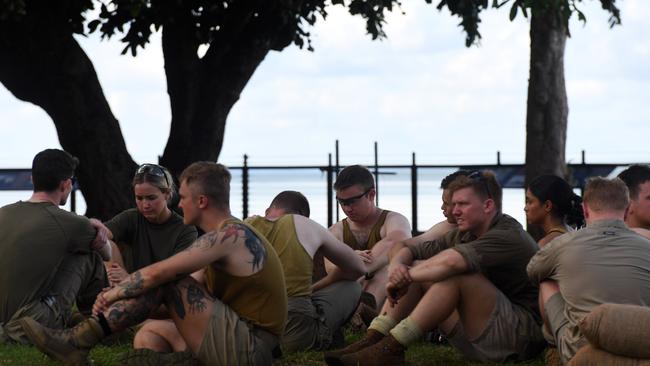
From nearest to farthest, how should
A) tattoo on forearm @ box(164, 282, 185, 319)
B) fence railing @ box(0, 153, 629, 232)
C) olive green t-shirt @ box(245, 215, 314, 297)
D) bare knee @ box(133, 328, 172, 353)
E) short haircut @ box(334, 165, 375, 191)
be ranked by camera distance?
tattoo on forearm @ box(164, 282, 185, 319), bare knee @ box(133, 328, 172, 353), olive green t-shirt @ box(245, 215, 314, 297), short haircut @ box(334, 165, 375, 191), fence railing @ box(0, 153, 629, 232)

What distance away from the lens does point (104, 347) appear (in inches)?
314

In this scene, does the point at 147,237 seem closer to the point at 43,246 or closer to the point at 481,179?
the point at 43,246

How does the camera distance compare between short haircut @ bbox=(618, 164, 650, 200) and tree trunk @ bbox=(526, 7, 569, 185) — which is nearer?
short haircut @ bbox=(618, 164, 650, 200)

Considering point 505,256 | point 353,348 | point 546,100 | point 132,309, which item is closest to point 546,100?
point 546,100

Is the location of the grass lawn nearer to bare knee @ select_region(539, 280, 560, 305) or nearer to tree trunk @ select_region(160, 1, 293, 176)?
bare knee @ select_region(539, 280, 560, 305)

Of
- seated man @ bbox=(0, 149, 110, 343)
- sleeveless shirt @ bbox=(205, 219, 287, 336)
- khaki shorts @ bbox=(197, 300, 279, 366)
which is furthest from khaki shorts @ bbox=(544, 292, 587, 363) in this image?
seated man @ bbox=(0, 149, 110, 343)

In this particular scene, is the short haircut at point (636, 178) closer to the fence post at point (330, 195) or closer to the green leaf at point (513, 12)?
the green leaf at point (513, 12)

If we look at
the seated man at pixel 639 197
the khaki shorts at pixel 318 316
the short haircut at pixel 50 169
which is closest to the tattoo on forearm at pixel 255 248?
the khaki shorts at pixel 318 316

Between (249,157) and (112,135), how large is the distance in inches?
270

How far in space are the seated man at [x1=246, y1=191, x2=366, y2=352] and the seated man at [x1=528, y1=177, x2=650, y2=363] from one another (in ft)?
5.40

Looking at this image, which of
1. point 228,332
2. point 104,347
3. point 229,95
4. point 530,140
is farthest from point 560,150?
point 228,332

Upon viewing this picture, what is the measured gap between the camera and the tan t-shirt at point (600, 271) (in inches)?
246

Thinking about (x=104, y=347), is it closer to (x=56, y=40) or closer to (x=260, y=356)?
(x=260, y=356)

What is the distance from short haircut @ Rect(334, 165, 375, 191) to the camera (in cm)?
874
